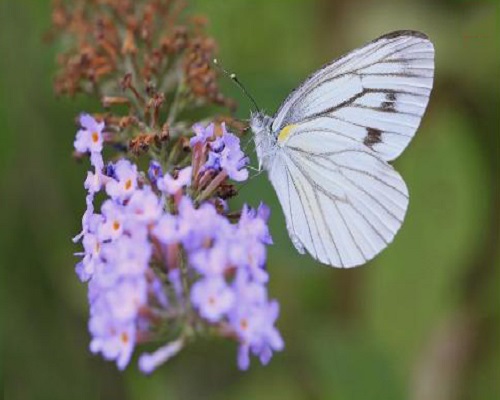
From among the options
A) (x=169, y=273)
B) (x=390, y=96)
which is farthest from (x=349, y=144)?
(x=169, y=273)

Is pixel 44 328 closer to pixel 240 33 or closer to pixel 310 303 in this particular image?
pixel 310 303

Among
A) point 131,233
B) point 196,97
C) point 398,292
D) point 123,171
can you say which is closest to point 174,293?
point 131,233

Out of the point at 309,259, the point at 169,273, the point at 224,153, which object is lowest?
the point at 309,259

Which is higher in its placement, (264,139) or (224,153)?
(224,153)

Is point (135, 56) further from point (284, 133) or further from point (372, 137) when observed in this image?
point (372, 137)

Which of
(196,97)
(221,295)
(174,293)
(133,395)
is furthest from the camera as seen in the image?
(133,395)

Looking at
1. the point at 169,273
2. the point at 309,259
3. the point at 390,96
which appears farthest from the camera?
the point at 309,259

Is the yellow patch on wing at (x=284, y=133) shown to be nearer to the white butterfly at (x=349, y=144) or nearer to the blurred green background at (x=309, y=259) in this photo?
the white butterfly at (x=349, y=144)

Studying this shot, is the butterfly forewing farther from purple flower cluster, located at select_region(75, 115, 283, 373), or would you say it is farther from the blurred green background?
the blurred green background
